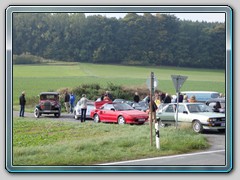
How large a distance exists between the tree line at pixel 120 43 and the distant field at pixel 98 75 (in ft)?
0.74

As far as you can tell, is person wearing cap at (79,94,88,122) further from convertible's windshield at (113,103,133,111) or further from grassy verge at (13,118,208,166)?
grassy verge at (13,118,208,166)

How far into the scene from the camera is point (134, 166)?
43.1 ft

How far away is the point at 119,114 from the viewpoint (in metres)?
25.7

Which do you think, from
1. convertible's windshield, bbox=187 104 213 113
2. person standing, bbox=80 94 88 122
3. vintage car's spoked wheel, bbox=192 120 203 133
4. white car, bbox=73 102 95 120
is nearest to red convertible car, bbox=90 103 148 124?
white car, bbox=73 102 95 120

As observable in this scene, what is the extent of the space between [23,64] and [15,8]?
5.33 ft

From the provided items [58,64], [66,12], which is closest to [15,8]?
[66,12]

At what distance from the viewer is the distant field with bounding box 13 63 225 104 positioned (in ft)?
47.0

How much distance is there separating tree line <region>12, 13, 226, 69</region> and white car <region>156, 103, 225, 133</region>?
20.6ft

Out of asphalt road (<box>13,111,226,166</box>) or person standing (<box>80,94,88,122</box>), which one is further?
person standing (<box>80,94,88,122</box>)

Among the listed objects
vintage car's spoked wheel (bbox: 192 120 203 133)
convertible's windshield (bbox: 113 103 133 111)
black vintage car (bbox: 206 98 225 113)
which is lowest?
vintage car's spoked wheel (bbox: 192 120 203 133)

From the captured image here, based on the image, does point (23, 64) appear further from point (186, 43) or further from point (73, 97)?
point (73, 97)

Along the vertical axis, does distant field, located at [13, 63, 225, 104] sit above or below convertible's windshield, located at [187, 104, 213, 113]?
above

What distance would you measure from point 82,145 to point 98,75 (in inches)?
83.3

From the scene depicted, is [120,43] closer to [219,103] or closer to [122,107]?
[219,103]
